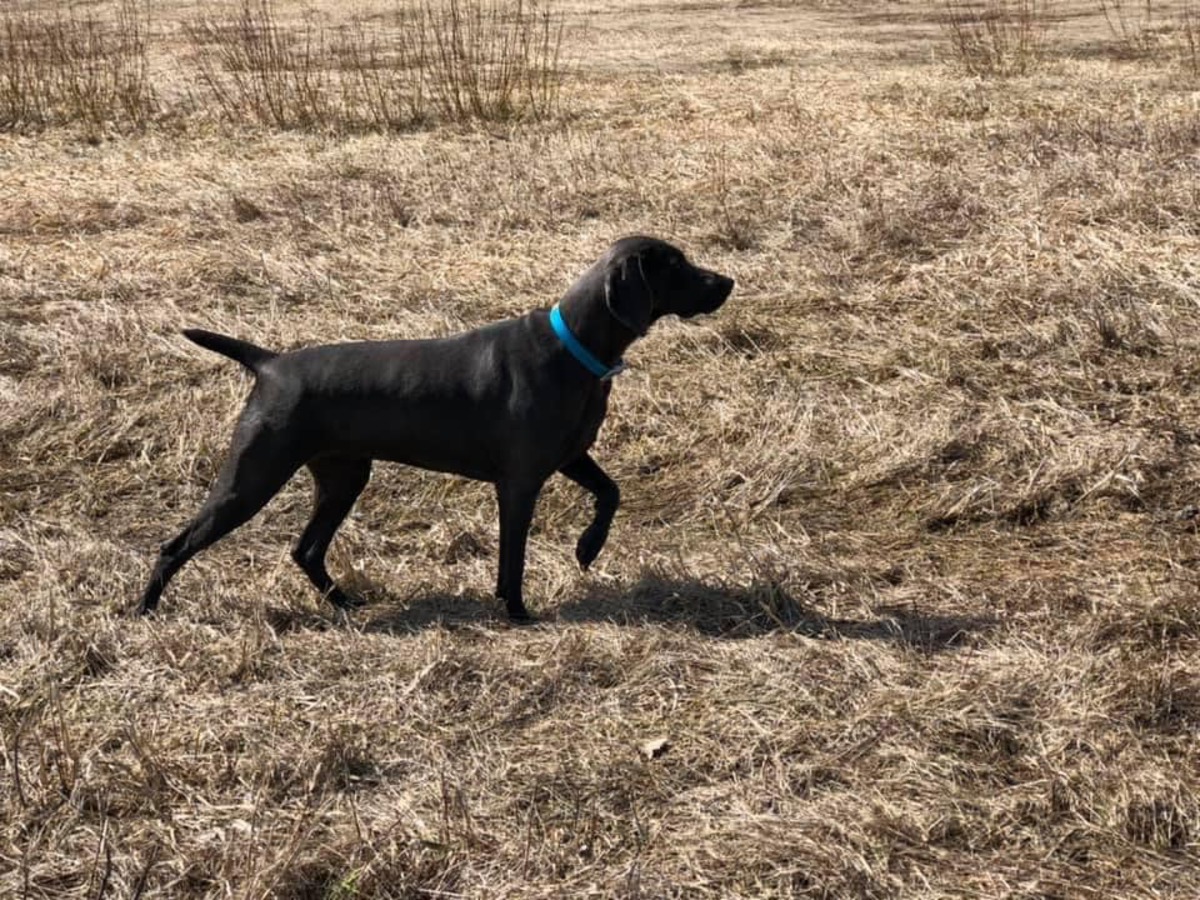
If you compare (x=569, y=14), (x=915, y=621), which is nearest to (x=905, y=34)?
(x=569, y=14)

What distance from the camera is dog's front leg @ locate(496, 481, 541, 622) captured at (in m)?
5.38

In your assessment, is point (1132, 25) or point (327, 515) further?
point (1132, 25)

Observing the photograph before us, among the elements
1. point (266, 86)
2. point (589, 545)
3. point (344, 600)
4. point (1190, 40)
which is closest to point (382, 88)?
point (266, 86)

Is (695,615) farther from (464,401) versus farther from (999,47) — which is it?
(999,47)

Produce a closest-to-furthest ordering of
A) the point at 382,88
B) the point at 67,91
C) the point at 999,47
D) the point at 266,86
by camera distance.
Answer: the point at 266,86, the point at 67,91, the point at 382,88, the point at 999,47

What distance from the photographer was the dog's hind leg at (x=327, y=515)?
572 cm

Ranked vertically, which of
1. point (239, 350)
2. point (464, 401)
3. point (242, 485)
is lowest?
point (242, 485)

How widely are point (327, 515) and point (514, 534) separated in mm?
760

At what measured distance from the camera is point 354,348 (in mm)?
5414

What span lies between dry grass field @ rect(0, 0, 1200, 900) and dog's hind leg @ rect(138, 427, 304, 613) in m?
0.29

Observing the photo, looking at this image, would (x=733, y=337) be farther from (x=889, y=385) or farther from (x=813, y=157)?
(x=813, y=157)

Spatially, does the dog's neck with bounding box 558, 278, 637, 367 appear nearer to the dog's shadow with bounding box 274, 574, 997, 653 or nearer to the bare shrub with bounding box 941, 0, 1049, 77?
the dog's shadow with bounding box 274, 574, 997, 653

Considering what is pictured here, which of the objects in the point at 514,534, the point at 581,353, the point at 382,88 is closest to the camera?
the point at 581,353

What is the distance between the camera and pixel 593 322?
5.35 m
